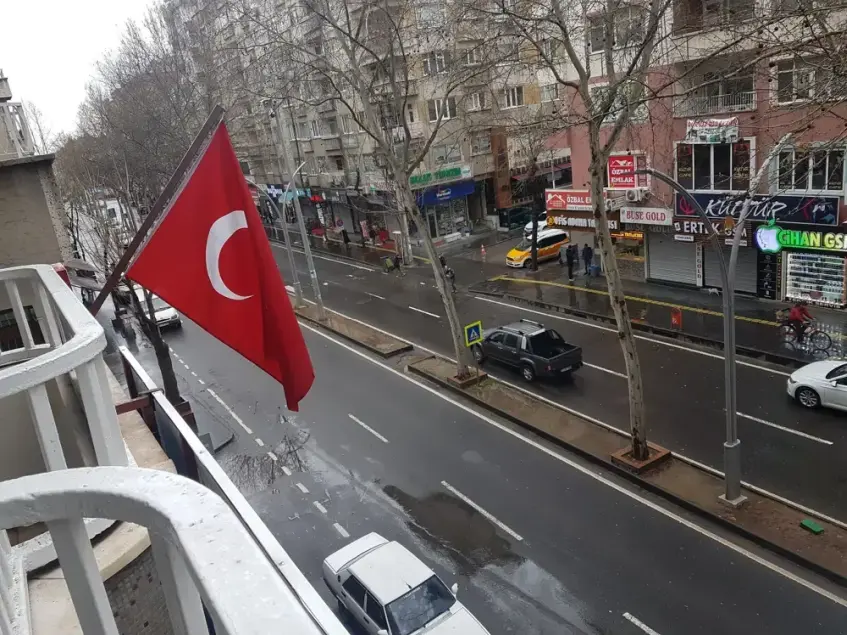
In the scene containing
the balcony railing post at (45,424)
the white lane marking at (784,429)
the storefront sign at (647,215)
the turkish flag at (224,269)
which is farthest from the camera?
the storefront sign at (647,215)

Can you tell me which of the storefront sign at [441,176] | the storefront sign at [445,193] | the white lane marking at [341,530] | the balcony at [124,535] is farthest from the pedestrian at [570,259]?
the balcony at [124,535]

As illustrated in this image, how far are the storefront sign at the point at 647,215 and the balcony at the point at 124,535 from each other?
22.1 meters

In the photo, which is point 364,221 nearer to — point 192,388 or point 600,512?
point 192,388

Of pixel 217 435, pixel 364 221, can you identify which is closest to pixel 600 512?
pixel 217 435

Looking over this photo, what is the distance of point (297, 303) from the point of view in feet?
95.7

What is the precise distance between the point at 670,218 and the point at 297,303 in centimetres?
1578

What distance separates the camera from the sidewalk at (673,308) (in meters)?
18.6

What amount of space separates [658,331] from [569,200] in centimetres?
819

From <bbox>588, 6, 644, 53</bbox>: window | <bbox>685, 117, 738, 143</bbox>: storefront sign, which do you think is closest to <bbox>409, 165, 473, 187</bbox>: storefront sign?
<bbox>685, 117, 738, 143</bbox>: storefront sign

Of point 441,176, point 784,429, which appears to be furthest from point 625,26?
point 441,176

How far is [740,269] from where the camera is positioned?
76.0 ft

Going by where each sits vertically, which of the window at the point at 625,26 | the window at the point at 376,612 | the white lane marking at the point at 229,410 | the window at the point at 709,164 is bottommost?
the white lane marking at the point at 229,410

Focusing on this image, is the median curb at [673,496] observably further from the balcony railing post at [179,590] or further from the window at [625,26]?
the balcony railing post at [179,590]

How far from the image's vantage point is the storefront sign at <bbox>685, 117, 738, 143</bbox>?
1964cm
